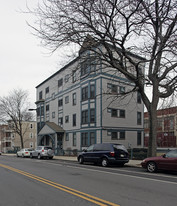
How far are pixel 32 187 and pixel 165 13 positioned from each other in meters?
13.1

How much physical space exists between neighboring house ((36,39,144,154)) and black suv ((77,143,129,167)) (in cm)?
745

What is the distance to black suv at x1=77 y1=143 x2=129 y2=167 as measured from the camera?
56.1 feet

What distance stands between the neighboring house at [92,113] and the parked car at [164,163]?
37.8ft

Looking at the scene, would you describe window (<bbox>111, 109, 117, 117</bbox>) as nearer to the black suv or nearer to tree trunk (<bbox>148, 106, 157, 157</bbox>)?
the black suv

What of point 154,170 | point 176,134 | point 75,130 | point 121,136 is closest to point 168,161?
point 154,170

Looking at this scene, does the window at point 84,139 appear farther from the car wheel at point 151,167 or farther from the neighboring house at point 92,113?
the car wheel at point 151,167

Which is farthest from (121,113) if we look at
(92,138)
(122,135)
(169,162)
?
(169,162)

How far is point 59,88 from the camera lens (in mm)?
38750

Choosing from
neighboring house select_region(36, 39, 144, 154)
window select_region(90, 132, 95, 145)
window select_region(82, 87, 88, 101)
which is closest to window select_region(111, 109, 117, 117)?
neighboring house select_region(36, 39, 144, 154)

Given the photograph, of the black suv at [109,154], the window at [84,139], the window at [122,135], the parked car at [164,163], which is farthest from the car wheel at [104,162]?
the window at [122,135]

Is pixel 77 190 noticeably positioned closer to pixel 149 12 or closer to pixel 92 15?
pixel 92 15

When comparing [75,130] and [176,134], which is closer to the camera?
[75,130]

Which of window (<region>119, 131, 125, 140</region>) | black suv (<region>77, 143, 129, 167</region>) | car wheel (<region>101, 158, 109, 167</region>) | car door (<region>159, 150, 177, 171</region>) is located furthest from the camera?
window (<region>119, 131, 125, 140</region>)

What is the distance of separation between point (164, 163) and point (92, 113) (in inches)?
688
